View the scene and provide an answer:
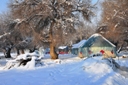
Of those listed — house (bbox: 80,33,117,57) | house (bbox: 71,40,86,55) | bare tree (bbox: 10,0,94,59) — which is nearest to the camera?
bare tree (bbox: 10,0,94,59)

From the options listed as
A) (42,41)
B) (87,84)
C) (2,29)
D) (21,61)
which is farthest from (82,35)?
(87,84)

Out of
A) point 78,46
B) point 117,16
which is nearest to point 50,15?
point 117,16

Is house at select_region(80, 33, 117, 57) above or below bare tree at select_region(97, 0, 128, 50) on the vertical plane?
below

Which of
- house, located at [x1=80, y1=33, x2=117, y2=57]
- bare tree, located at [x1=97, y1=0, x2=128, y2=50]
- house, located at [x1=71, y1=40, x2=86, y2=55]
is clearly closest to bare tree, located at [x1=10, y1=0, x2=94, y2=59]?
bare tree, located at [x1=97, y1=0, x2=128, y2=50]

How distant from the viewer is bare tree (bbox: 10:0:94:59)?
105ft

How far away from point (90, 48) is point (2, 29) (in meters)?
20.3

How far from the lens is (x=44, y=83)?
941cm

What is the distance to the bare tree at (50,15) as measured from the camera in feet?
105

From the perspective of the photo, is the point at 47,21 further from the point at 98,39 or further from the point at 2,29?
the point at 2,29

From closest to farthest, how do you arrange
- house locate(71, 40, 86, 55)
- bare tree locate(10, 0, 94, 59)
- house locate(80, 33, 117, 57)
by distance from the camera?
bare tree locate(10, 0, 94, 59)
house locate(80, 33, 117, 57)
house locate(71, 40, 86, 55)

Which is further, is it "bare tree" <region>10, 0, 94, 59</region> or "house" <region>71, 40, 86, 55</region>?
"house" <region>71, 40, 86, 55</region>

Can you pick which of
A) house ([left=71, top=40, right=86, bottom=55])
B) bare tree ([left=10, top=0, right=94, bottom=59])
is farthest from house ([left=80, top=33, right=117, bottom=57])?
bare tree ([left=10, top=0, right=94, bottom=59])

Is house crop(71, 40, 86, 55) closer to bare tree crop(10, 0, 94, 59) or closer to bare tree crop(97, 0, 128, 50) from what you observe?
bare tree crop(97, 0, 128, 50)

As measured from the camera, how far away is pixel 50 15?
1265 inches
